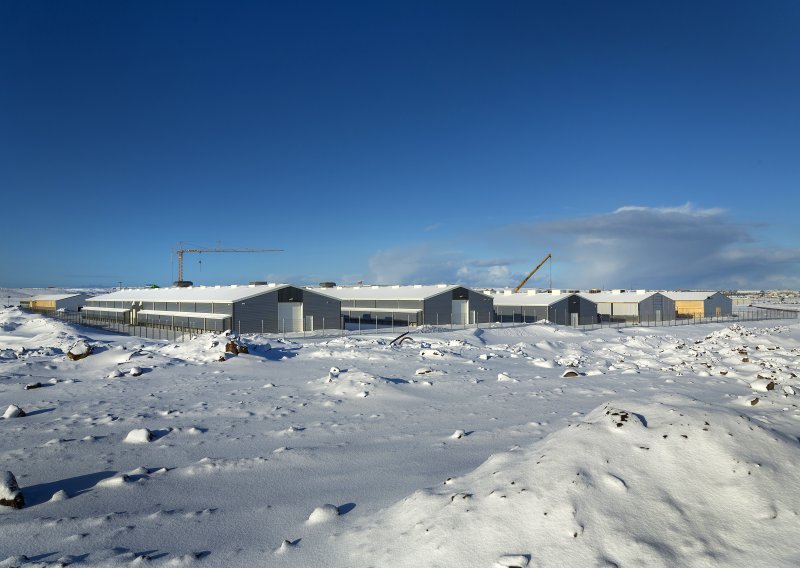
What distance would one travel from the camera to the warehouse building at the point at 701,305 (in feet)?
245

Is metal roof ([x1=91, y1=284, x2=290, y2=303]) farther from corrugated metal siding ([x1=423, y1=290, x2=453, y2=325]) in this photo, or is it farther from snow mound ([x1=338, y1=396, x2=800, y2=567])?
snow mound ([x1=338, y1=396, x2=800, y2=567])

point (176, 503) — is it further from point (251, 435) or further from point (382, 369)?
point (382, 369)

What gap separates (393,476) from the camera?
821 centimetres

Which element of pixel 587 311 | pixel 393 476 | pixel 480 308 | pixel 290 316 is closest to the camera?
pixel 393 476

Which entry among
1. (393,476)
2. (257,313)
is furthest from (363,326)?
(393,476)

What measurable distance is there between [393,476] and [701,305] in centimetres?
8094

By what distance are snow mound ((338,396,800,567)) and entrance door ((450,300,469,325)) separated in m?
48.4

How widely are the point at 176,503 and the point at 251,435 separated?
3.56 meters

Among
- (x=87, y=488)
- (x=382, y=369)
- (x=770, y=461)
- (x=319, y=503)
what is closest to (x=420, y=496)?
(x=319, y=503)

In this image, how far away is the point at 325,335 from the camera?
43.1 m

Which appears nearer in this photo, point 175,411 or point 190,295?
point 175,411

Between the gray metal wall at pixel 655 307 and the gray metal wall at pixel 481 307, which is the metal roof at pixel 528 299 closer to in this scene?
the gray metal wall at pixel 481 307

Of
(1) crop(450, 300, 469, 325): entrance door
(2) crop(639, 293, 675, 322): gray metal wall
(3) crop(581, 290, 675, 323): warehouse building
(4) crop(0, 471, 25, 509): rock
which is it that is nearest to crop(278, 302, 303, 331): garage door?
(1) crop(450, 300, 469, 325): entrance door

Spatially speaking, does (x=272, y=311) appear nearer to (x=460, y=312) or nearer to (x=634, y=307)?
(x=460, y=312)
